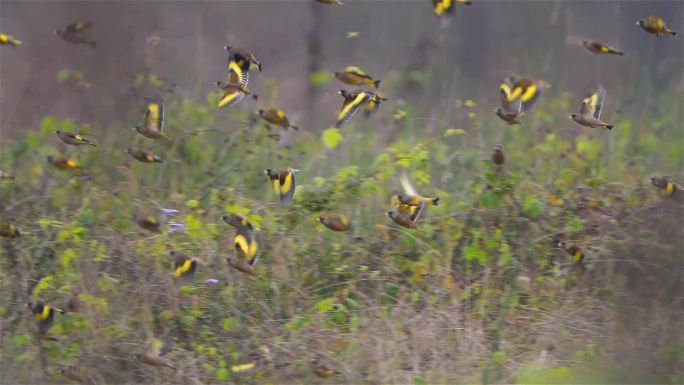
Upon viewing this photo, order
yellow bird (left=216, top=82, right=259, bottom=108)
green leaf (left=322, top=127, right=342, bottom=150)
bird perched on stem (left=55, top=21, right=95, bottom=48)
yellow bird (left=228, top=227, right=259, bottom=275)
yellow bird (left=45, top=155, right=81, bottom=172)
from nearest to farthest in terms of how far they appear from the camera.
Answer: yellow bird (left=228, top=227, right=259, bottom=275) < yellow bird (left=216, top=82, right=259, bottom=108) < yellow bird (left=45, top=155, right=81, bottom=172) < bird perched on stem (left=55, top=21, right=95, bottom=48) < green leaf (left=322, top=127, right=342, bottom=150)

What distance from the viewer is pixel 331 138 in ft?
18.6

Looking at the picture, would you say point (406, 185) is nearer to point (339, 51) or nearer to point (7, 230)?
point (339, 51)

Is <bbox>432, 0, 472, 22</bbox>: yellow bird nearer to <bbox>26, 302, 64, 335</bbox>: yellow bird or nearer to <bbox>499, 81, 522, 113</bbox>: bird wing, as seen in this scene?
<bbox>499, 81, 522, 113</bbox>: bird wing

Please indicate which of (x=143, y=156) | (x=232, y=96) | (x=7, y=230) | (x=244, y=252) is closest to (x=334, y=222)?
(x=244, y=252)

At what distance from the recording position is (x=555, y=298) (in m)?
4.96

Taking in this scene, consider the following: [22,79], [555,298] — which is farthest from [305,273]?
[22,79]

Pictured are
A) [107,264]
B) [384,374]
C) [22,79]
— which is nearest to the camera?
[384,374]

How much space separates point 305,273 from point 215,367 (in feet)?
2.44

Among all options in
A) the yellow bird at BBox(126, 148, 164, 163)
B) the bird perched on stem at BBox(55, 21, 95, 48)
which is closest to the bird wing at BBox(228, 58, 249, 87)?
the yellow bird at BBox(126, 148, 164, 163)

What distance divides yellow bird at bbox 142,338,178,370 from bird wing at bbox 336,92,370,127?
1554mm

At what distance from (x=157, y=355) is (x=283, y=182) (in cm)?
108

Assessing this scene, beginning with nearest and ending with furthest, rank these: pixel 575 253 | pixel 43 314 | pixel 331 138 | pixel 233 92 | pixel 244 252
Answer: pixel 43 314, pixel 244 252, pixel 233 92, pixel 575 253, pixel 331 138

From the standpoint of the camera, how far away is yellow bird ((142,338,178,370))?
4.48 metres

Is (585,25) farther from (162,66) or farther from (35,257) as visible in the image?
(35,257)
